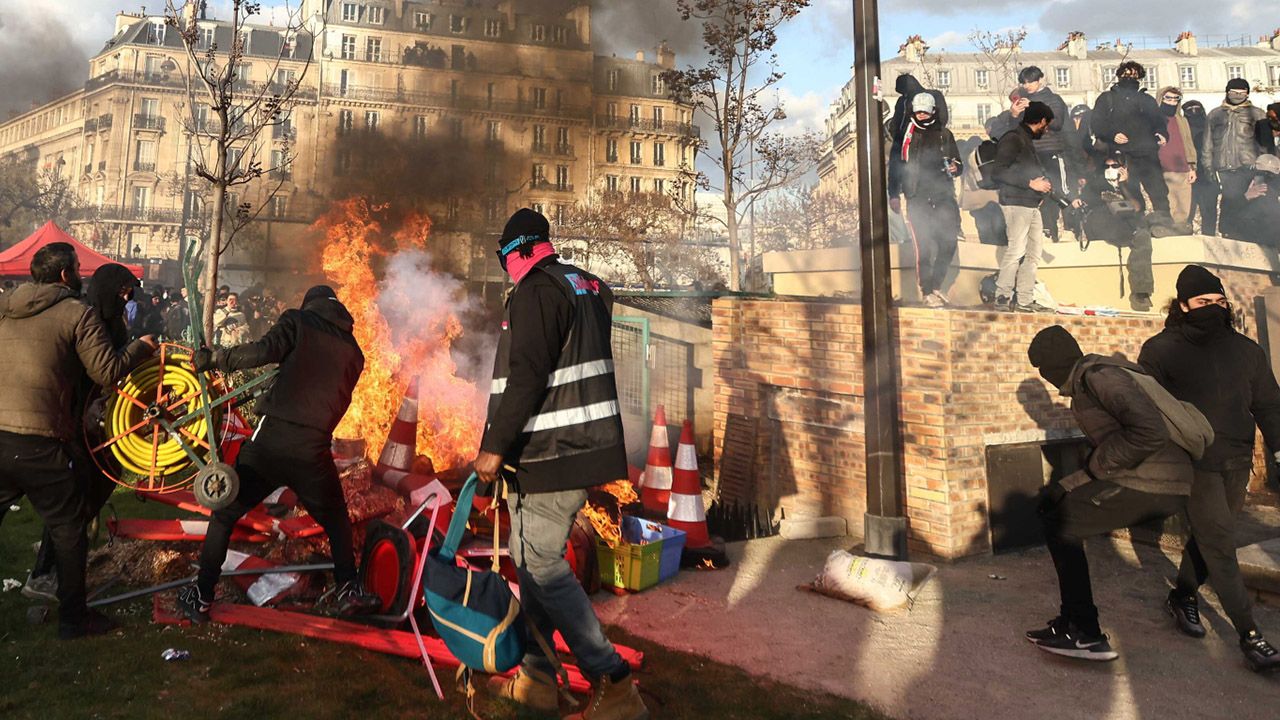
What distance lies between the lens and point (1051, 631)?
12.6 feet

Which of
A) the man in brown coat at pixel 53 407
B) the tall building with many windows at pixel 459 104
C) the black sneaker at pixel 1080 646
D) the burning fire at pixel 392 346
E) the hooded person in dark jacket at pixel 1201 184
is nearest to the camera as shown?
the man in brown coat at pixel 53 407

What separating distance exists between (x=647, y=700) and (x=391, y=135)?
34.9 feet

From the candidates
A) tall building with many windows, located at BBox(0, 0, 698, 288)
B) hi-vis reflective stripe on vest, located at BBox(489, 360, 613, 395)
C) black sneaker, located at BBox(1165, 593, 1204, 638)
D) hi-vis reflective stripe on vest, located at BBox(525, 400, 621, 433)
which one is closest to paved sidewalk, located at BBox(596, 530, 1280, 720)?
black sneaker, located at BBox(1165, 593, 1204, 638)

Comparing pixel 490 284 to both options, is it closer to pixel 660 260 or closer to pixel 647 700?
pixel 647 700

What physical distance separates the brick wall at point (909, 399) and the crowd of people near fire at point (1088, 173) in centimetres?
163

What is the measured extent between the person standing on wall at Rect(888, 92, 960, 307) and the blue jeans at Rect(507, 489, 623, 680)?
19.4 feet

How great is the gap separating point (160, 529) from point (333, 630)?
1.73 meters

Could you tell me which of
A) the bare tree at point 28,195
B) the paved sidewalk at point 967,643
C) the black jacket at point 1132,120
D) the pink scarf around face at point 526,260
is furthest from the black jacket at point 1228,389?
the bare tree at point 28,195

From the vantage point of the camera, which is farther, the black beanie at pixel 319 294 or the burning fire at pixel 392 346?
the burning fire at pixel 392 346

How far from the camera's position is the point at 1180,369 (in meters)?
3.96

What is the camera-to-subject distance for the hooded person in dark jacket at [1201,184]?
949 cm

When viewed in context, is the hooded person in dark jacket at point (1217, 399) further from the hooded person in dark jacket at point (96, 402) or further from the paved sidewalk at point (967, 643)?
the hooded person in dark jacket at point (96, 402)

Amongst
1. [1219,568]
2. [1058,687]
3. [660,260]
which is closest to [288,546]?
[1058,687]

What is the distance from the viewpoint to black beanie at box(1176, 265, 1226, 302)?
387 centimetres
